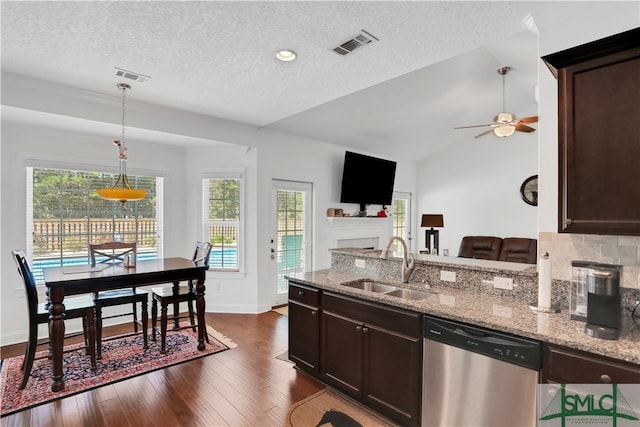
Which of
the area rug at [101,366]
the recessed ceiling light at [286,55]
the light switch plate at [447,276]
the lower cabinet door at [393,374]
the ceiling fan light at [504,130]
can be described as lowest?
the area rug at [101,366]

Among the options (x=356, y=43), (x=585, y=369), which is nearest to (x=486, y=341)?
(x=585, y=369)

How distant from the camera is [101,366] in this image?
10.3 ft

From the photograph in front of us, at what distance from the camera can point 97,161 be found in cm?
421

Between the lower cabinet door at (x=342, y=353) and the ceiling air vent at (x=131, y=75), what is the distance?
2.60 meters

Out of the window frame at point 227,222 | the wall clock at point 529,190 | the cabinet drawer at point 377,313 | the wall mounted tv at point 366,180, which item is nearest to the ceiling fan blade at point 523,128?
Result: the wall clock at point 529,190

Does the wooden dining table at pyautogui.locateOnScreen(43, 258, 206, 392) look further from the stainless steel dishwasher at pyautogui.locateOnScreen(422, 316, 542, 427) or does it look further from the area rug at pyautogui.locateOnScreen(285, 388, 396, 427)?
the stainless steel dishwasher at pyautogui.locateOnScreen(422, 316, 542, 427)

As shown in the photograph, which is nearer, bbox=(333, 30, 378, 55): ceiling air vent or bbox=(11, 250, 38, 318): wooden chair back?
bbox=(333, 30, 378, 55): ceiling air vent

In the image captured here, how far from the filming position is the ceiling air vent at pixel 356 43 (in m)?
2.34

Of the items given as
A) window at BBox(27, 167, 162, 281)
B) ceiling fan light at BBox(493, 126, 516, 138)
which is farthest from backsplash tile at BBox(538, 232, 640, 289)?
window at BBox(27, 167, 162, 281)

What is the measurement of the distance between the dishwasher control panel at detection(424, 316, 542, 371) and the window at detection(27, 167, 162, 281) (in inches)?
160

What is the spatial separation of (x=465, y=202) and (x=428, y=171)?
110 centimetres

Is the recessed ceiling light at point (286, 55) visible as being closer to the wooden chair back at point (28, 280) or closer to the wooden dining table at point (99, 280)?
the wooden dining table at point (99, 280)

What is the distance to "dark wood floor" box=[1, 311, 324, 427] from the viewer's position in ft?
7.82

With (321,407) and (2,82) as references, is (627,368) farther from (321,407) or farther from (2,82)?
(2,82)
